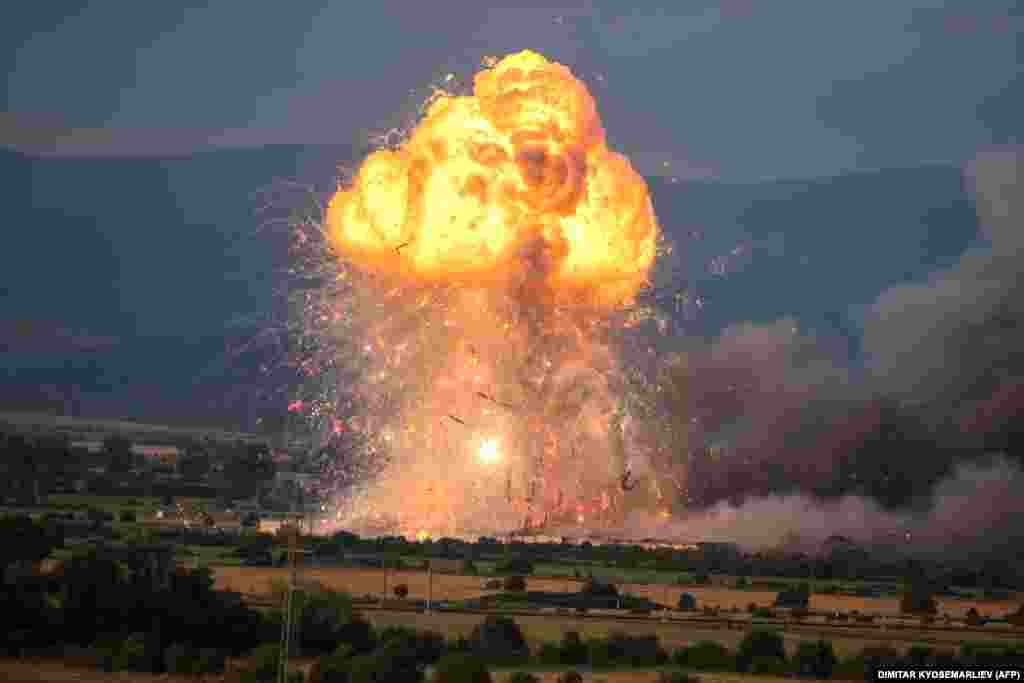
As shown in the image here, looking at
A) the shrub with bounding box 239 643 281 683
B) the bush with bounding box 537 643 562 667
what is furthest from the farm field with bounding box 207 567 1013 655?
the shrub with bounding box 239 643 281 683

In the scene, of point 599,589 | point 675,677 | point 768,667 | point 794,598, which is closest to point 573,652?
point 675,677

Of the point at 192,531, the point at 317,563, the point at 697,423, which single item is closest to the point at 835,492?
the point at 697,423

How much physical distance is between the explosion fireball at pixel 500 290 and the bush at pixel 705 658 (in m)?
30.4

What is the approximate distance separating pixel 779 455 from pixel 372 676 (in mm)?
49617

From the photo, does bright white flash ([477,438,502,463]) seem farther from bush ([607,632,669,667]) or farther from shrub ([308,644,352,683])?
shrub ([308,644,352,683])

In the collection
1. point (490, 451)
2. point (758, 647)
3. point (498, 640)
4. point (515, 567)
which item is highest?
point (490, 451)

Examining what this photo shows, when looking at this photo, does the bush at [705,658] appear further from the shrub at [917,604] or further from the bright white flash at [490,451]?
the bright white flash at [490,451]

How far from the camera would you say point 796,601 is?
9662 cm

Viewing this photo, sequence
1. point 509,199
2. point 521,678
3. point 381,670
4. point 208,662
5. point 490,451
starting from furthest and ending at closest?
point 490,451
point 509,199
point 208,662
point 521,678
point 381,670

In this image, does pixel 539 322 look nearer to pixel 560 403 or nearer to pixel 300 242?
pixel 560 403

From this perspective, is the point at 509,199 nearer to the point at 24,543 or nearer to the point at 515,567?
the point at 515,567

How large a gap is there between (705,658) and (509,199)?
111ft

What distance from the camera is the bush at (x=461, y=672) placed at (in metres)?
65.8

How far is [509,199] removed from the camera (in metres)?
103
